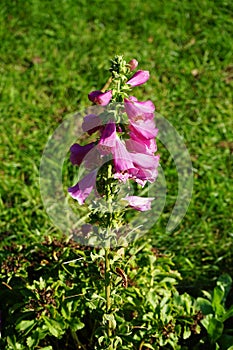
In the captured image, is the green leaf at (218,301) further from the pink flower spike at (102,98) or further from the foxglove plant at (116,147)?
the pink flower spike at (102,98)

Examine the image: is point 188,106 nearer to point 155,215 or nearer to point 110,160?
point 155,215

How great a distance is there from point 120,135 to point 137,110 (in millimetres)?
116

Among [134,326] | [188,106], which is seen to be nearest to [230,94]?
[188,106]

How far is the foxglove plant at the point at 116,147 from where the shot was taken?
1.78 metres

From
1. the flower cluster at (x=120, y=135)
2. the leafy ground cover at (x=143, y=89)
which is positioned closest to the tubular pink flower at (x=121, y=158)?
the flower cluster at (x=120, y=135)

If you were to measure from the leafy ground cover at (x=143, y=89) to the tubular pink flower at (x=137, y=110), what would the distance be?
1.17m

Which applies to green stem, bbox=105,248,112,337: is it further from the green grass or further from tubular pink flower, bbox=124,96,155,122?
the green grass

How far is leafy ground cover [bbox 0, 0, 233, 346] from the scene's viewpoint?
3.26 metres

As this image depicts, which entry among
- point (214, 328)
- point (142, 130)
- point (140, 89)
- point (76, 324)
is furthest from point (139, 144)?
point (140, 89)

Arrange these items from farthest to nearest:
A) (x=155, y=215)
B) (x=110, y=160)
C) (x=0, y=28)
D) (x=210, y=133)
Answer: (x=0, y=28) → (x=210, y=133) → (x=155, y=215) → (x=110, y=160)

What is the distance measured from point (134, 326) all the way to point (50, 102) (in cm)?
215

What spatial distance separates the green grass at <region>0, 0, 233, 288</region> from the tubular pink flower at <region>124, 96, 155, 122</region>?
119 cm

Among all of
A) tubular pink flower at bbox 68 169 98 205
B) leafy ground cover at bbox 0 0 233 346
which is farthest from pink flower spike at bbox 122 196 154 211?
leafy ground cover at bbox 0 0 233 346

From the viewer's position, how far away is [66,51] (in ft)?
14.4
